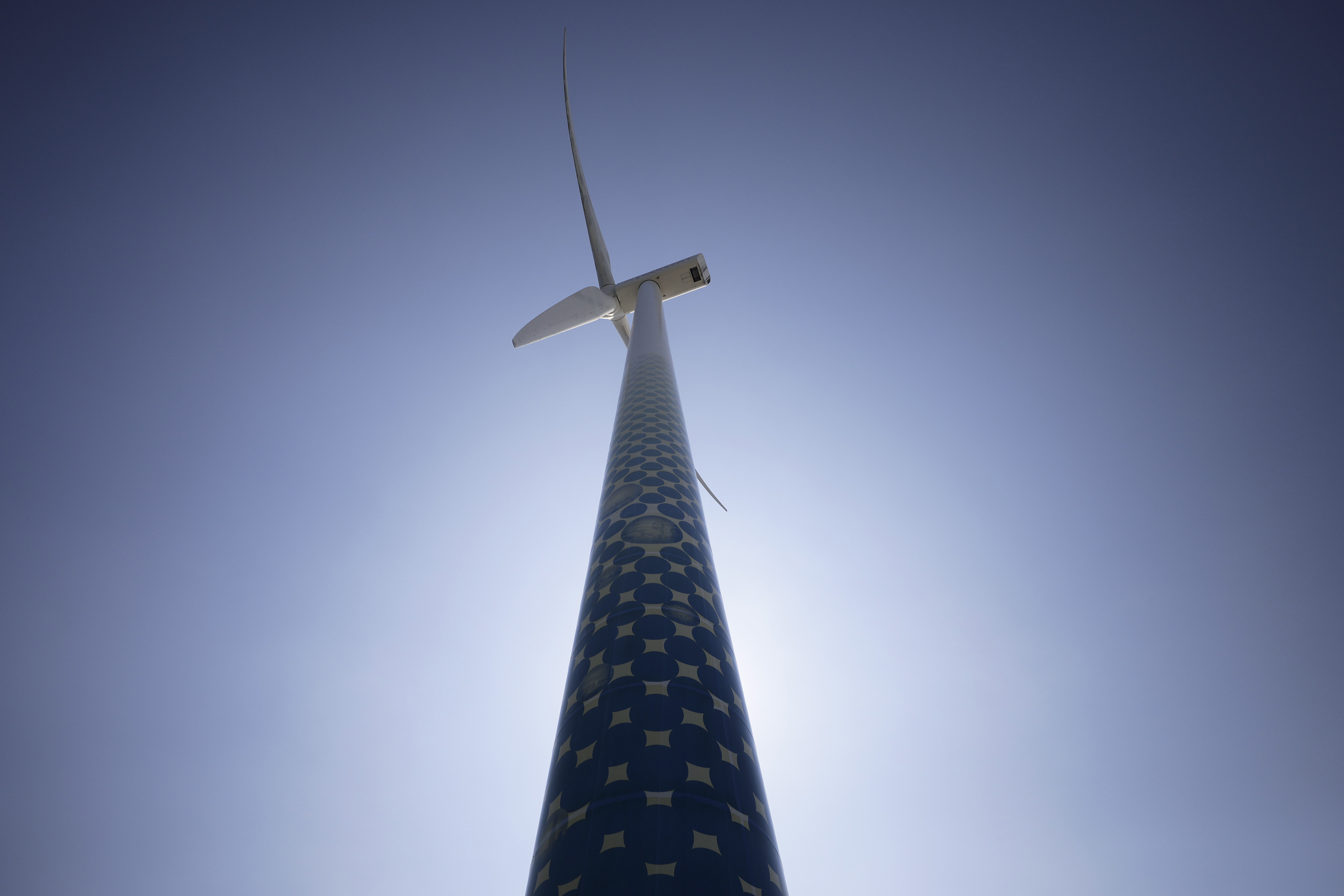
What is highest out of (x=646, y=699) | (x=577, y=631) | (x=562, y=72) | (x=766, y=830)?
(x=562, y=72)

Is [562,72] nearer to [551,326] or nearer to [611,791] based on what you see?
[551,326]

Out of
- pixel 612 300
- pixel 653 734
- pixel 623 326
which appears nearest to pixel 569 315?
pixel 612 300

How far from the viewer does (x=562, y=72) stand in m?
16.0

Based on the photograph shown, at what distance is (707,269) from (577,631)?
11.3 metres

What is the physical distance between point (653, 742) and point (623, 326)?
12.6m

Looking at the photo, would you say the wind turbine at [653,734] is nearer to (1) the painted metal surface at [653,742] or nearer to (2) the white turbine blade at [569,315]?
(1) the painted metal surface at [653,742]

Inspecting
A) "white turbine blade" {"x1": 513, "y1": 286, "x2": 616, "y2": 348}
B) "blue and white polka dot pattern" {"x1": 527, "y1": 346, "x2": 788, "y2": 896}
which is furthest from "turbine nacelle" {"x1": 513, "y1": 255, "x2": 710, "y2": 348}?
"blue and white polka dot pattern" {"x1": 527, "y1": 346, "x2": 788, "y2": 896}

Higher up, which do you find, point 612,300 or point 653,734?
point 612,300

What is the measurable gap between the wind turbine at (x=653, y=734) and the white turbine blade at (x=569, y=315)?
7.67 meters

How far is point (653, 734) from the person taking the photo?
7.47ft

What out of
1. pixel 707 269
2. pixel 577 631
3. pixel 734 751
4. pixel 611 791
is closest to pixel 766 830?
pixel 734 751

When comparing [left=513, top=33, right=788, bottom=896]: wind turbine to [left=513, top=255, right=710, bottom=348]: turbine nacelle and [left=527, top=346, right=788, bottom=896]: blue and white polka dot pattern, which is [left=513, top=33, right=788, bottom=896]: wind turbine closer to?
[left=527, top=346, right=788, bottom=896]: blue and white polka dot pattern

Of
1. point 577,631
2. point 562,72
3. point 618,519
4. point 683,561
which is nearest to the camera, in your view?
point 577,631

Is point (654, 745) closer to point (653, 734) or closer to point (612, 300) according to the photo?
point (653, 734)
